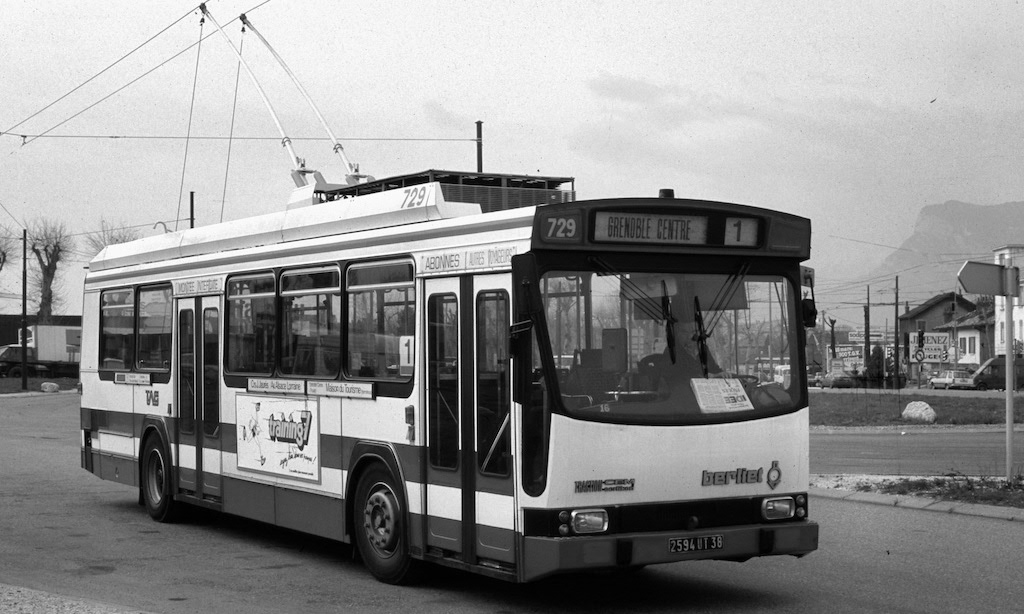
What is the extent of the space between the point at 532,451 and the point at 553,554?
2.18ft

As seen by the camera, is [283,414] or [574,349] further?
[283,414]

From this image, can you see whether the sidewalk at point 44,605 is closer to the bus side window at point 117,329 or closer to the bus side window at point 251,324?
the bus side window at point 251,324

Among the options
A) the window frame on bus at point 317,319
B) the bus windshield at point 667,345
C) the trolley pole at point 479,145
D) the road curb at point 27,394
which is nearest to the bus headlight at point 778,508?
the bus windshield at point 667,345

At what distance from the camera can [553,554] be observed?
8266mm

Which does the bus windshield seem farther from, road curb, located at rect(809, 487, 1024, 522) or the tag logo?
road curb, located at rect(809, 487, 1024, 522)

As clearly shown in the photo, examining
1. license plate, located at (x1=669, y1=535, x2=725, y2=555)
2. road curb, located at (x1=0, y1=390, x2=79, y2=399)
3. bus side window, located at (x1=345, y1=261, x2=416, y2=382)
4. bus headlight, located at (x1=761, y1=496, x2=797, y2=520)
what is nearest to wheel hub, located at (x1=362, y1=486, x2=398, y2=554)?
bus side window, located at (x1=345, y1=261, x2=416, y2=382)

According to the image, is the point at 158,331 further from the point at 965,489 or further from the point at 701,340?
the point at 965,489

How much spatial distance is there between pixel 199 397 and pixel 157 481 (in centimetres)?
167

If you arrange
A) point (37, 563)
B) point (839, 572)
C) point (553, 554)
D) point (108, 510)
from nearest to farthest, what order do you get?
point (553, 554), point (839, 572), point (37, 563), point (108, 510)

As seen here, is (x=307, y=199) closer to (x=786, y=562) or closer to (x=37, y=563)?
(x=37, y=563)

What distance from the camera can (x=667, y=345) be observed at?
8.72m

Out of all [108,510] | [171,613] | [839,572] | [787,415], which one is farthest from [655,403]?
[108,510]

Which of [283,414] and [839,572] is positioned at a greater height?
[283,414]

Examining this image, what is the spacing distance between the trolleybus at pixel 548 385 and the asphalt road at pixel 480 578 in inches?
16.9
